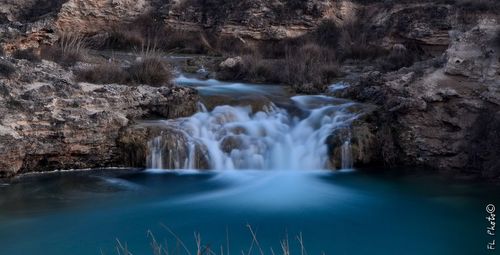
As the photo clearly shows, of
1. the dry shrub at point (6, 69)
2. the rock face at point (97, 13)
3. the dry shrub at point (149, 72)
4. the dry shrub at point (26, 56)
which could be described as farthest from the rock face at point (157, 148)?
the rock face at point (97, 13)

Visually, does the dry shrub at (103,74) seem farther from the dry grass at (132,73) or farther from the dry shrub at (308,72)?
the dry shrub at (308,72)

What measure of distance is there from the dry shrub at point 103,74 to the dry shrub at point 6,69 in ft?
3.49

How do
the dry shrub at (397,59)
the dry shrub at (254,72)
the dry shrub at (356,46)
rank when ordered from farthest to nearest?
the dry shrub at (356,46)
the dry shrub at (397,59)
the dry shrub at (254,72)

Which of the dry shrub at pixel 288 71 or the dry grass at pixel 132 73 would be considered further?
the dry shrub at pixel 288 71

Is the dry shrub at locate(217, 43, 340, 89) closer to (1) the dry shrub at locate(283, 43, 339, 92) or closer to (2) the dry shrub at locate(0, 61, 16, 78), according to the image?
(1) the dry shrub at locate(283, 43, 339, 92)

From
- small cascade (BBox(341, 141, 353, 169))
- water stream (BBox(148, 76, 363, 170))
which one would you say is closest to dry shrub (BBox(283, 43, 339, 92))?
water stream (BBox(148, 76, 363, 170))

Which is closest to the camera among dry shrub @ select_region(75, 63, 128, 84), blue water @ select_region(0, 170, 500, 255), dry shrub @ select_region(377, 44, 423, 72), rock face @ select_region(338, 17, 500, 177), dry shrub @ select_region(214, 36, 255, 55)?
blue water @ select_region(0, 170, 500, 255)

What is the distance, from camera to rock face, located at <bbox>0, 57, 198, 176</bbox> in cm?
747

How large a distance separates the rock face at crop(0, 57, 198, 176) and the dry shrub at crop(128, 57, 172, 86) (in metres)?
0.89

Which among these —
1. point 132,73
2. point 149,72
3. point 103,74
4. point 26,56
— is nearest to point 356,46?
point 149,72

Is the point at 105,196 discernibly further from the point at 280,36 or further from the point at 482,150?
the point at 280,36

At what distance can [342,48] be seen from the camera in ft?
49.5

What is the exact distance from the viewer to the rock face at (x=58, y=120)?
747 centimetres

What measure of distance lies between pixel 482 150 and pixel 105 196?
5.04 meters
